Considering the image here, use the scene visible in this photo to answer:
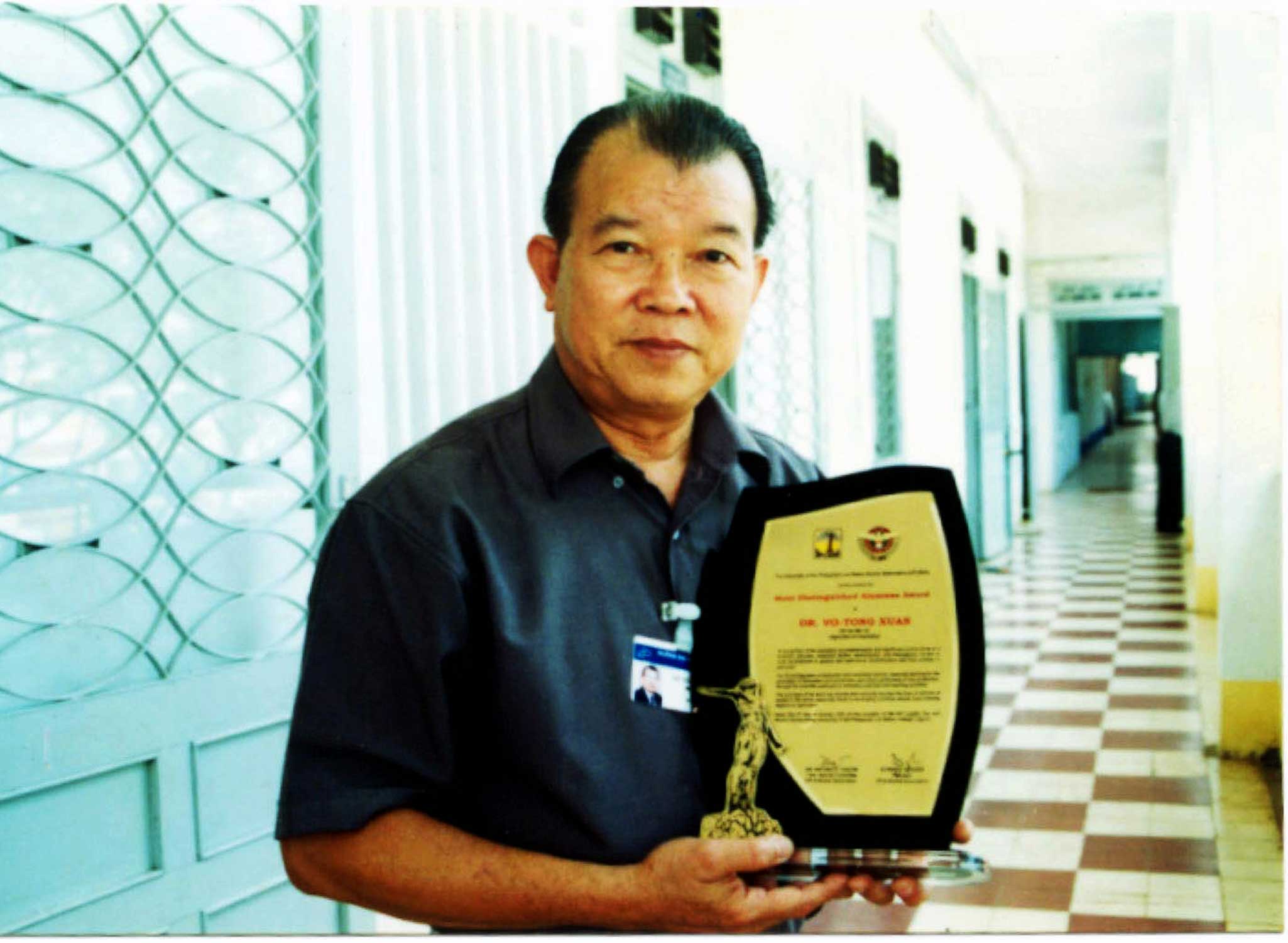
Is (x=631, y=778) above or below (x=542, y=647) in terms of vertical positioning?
below

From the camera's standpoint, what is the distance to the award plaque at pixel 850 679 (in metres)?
1.01

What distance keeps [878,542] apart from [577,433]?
29 cm

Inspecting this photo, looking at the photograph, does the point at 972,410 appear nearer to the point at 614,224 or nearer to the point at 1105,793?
the point at 1105,793

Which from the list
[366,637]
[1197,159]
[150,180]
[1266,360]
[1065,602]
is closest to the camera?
[366,637]

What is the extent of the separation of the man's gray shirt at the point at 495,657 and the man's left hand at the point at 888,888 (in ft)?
0.47

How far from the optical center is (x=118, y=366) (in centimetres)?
183

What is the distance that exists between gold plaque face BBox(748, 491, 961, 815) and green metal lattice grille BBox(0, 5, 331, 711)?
1186 millimetres

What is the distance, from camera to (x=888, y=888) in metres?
1.02

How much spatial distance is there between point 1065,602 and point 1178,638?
1217mm

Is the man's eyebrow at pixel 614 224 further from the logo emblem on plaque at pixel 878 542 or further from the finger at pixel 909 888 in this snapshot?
the finger at pixel 909 888

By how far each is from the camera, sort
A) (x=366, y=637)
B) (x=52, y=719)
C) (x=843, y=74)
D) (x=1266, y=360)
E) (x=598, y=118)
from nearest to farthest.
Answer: (x=366, y=637) → (x=598, y=118) → (x=52, y=719) → (x=1266, y=360) → (x=843, y=74)

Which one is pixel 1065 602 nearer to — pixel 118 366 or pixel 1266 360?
pixel 1266 360

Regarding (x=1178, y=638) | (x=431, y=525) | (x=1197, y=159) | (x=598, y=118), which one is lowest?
(x=1178, y=638)

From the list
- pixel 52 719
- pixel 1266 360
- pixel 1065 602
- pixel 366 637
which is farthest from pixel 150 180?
pixel 1065 602
